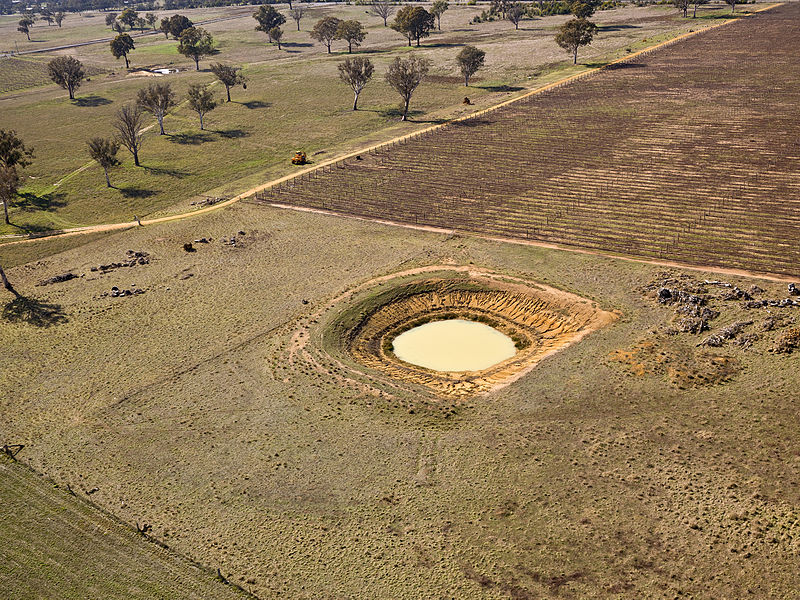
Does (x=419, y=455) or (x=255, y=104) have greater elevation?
(x=255, y=104)

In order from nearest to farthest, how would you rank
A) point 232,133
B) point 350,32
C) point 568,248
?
point 568,248
point 232,133
point 350,32

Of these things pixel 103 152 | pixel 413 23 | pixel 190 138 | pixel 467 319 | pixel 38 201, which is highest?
pixel 413 23

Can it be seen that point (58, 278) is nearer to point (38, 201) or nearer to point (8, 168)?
point (8, 168)

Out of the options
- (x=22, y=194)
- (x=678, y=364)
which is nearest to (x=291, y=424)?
(x=678, y=364)

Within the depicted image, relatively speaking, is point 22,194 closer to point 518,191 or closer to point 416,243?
point 416,243

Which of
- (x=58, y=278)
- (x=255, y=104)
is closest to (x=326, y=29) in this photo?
(x=255, y=104)
